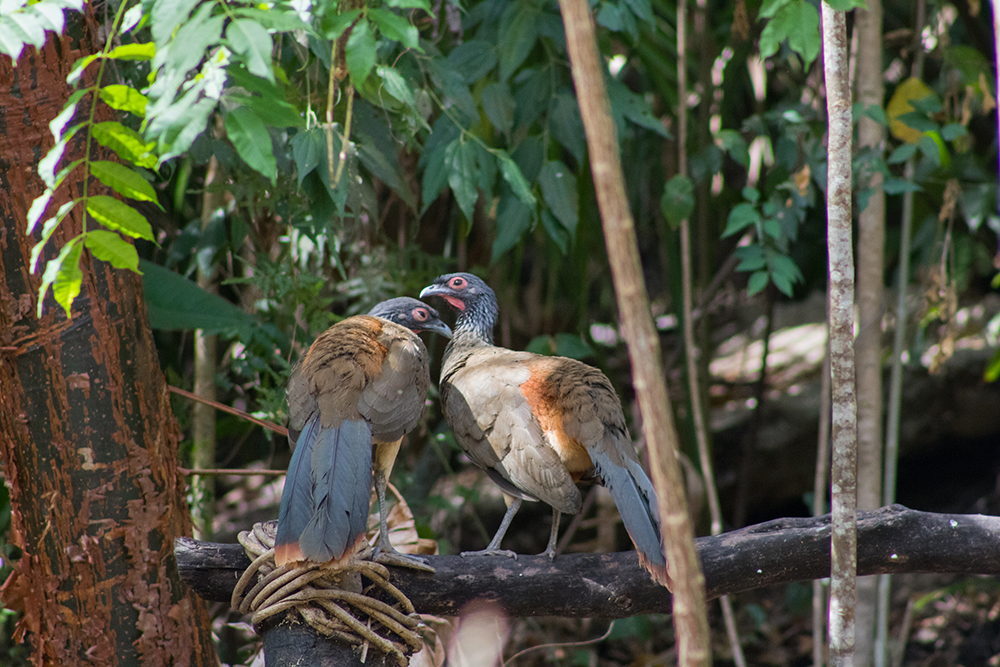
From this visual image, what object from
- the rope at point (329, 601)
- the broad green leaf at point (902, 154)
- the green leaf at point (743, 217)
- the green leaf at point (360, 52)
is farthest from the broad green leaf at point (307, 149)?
the broad green leaf at point (902, 154)

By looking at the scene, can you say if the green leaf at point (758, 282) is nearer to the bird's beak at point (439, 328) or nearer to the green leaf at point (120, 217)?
the bird's beak at point (439, 328)

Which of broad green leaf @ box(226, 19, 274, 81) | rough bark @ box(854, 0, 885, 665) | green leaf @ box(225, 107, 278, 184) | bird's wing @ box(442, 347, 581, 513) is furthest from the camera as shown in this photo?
rough bark @ box(854, 0, 885, 665)

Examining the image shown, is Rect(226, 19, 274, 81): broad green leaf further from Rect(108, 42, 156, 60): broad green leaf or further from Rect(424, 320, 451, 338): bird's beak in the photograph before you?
Rect(424, 320, 451, 338): bird's beak

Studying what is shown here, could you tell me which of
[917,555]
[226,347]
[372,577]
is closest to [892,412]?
[917,555]

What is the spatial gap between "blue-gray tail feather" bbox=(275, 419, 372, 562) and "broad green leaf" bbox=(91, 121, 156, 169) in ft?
1.88

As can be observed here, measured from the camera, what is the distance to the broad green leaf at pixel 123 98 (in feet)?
4.26

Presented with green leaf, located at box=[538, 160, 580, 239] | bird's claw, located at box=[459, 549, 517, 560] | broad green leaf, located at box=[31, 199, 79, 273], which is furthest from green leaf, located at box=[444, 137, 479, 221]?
broad green leaf, located at box=[31, 199, 79, 273]

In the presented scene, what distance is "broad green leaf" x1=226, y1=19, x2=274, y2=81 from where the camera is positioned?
3.43 feet

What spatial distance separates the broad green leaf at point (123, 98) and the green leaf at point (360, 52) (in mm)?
331

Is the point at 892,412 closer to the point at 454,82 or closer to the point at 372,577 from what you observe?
the point at 454,82

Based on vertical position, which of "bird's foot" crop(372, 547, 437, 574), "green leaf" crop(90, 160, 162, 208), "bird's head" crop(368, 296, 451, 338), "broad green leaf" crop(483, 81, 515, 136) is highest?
"broad green leaf" crop(483, 81, 515, 136)

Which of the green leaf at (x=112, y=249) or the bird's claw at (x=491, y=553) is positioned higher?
the green leaf at (x=112, y=249)

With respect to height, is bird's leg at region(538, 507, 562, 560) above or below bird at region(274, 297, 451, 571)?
below

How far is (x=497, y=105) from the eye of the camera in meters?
2.41
